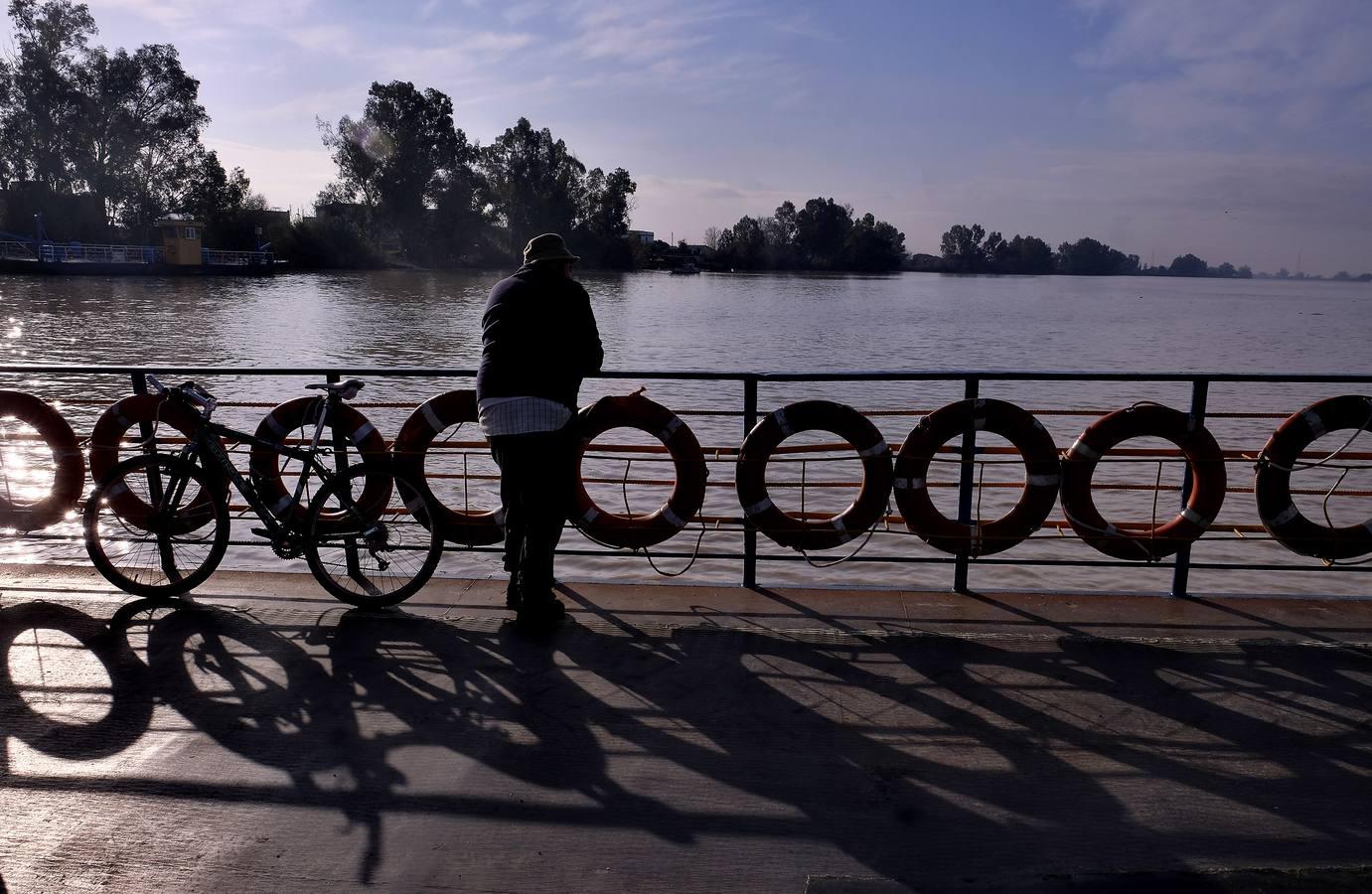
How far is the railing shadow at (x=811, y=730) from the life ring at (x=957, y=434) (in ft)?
2.43

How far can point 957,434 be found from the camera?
459 centimetres

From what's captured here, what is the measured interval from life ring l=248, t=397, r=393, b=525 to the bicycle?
1 cm

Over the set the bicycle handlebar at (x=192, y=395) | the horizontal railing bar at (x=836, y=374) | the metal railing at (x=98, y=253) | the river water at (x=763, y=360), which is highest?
the metal railing at (x=98, y=253)

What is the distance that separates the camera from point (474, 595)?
14.6 feet

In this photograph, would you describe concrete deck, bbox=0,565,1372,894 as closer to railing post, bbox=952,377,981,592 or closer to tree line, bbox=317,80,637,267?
railing post, bbox=952,377,981,592

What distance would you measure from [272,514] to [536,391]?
1455 millimetres

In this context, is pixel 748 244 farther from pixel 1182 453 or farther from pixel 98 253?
pixel 1182 453

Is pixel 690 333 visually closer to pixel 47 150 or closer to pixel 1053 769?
pixel 1053 769

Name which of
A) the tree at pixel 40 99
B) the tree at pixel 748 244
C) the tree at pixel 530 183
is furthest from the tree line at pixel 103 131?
the tree at pixel 748 244

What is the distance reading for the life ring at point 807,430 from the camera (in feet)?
15.0

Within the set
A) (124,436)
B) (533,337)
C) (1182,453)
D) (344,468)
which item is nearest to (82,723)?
(344,468)

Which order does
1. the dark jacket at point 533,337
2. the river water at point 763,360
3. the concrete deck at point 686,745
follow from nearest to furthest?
the concrete deck at point 686,745
the dark jacket at point 533,337
the river water at point 763,360

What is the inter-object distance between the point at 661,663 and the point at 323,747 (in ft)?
3.98

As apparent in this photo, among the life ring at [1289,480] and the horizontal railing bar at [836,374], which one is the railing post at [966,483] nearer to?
the horizontal railing bar at [836,374]
